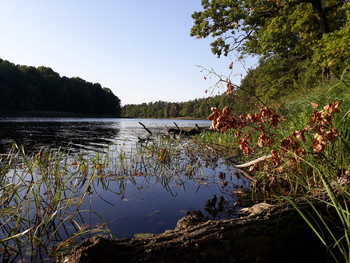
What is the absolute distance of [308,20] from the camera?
51.2 ft

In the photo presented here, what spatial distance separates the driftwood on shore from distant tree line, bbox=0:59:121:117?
77.6 meters

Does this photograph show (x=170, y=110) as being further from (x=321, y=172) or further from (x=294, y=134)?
(x=321, y=172)

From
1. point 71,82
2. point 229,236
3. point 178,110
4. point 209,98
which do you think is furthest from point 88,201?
point 178,110

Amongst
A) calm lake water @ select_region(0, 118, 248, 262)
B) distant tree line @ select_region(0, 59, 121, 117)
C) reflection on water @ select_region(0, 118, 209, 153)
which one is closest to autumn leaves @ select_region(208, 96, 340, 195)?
calm lake water @ select_region(0, 118, 248, 262)

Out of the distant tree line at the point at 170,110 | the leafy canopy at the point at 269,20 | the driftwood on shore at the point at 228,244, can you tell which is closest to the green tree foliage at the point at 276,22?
the leafy canopy at the point at 269,20

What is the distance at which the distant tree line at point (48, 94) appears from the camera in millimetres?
70438

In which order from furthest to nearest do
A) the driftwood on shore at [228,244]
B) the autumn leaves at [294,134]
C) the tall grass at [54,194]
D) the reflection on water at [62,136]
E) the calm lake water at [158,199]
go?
the reflection on water at [62,136] → the calm lake water at [158,199] → the autumn leaves at [294,134] → the tall grass at [54,194] → the driftwood on shore at [228,244]

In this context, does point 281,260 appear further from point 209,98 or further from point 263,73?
point 263,73

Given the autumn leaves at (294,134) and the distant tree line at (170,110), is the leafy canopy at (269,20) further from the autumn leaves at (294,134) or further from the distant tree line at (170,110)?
the distant tree line at (170,110)

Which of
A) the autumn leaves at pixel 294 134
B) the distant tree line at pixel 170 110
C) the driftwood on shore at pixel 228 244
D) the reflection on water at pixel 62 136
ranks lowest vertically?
the reflection on water at pixel 62 136

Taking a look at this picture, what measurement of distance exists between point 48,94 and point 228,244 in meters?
94.3

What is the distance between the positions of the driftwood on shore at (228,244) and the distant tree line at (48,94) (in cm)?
7764

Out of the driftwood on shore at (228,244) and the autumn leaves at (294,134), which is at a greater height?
the autumn leaves at (294,134)

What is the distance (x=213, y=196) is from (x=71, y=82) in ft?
333
